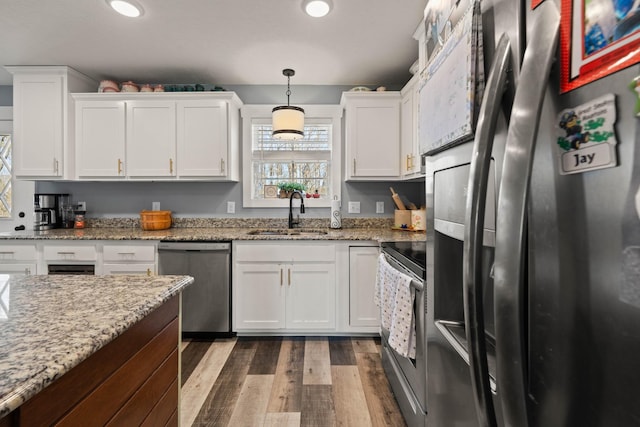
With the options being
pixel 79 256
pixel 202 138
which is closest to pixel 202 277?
pixel 79 256

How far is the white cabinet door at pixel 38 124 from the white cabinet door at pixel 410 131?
327cm

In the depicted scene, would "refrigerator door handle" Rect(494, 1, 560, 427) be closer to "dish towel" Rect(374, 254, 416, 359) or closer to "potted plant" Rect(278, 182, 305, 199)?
"dish towel" Rect(374, 254, 416, 359)

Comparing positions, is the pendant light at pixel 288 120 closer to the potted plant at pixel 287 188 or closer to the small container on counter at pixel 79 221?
the potted plant at pixel 287 188

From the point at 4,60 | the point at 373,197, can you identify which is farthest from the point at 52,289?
the point at 4,60

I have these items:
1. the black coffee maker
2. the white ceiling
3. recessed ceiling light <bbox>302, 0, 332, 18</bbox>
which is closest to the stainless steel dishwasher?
the black coffee maker

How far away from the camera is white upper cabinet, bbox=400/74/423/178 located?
268 centimetres

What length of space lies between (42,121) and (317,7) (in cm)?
285

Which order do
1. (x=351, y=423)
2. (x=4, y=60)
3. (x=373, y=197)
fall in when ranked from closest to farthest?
(x=351, y=423)
(x=4, y=60)
(x=373, y=197)

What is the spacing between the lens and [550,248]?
1.49ft

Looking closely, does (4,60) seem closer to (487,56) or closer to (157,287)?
(157,287)

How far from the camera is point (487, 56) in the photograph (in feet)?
2.10

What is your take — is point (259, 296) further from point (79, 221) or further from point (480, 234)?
→ point (480, 234)

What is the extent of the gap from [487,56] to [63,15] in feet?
9.60

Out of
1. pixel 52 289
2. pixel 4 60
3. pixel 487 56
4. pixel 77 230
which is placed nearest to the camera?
pixel 487 56
